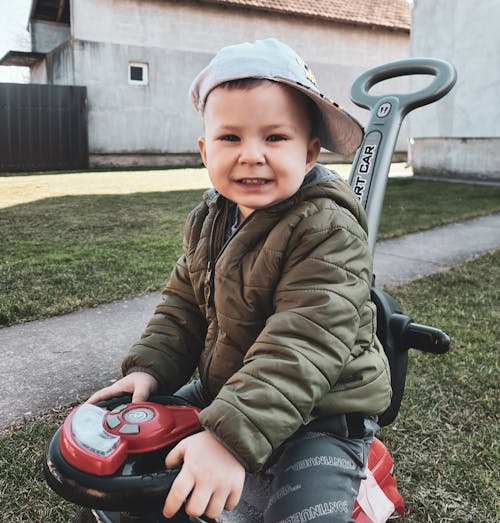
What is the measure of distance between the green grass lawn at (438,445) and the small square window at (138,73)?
41.3 feet

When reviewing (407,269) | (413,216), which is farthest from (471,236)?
(407,269)

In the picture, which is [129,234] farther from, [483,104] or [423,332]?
[483,104]

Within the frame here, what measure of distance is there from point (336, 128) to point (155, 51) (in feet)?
45.7

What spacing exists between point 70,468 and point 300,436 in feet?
1.55

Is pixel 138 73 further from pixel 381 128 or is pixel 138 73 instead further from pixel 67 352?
pixel 381 128

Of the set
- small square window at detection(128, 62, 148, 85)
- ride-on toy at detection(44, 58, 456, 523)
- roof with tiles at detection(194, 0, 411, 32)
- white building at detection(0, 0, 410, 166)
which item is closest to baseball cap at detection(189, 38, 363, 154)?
ride-on toy at detection(44, 58, 456, 523)

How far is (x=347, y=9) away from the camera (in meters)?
16.7

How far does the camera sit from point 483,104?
9211 mm

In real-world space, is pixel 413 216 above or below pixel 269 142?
below

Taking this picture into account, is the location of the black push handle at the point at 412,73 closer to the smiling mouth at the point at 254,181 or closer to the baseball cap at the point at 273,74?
the baseball cap at the point at 273,74

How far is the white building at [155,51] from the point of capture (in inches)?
531

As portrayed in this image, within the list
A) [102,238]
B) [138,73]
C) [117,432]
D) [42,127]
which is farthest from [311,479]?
[138,73]

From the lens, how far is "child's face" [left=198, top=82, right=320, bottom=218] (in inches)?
45.2

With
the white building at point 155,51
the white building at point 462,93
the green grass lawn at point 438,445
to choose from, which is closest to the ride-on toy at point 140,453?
the green grass lawn at point 438,445
